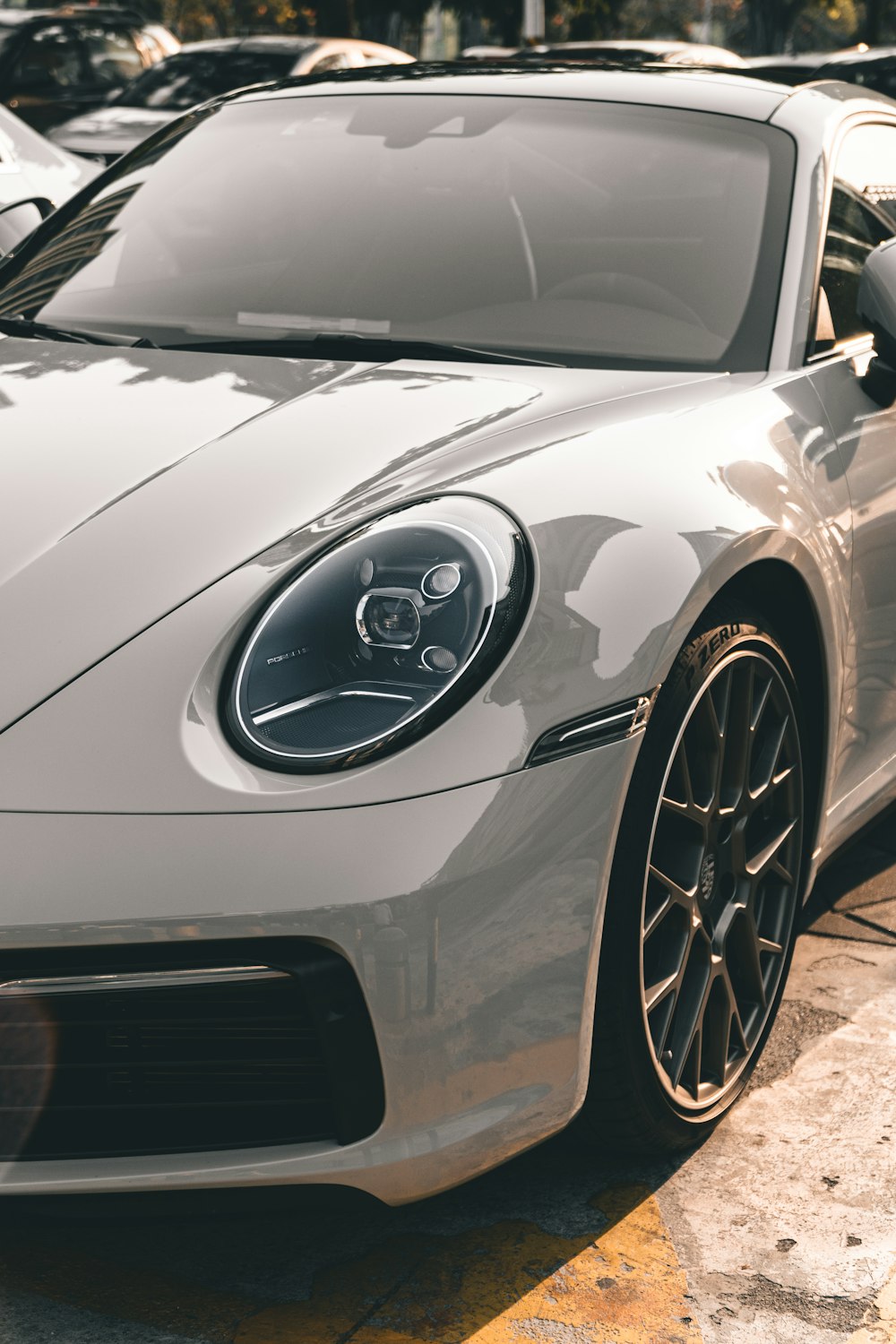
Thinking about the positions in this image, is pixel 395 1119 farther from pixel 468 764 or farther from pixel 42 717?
pixel 42 717

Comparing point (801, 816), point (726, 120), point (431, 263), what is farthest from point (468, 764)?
point (726, 120)

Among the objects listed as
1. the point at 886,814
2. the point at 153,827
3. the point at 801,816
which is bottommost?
the point at 886,814

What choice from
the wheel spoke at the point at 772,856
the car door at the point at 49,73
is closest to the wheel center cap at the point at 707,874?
the wheel spoke at the point at 772,856

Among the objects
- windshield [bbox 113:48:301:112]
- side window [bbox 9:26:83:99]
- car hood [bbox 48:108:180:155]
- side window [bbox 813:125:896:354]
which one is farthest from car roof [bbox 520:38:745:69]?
side window [bbox 813:125:896:354]

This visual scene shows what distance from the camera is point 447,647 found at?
1865 mm

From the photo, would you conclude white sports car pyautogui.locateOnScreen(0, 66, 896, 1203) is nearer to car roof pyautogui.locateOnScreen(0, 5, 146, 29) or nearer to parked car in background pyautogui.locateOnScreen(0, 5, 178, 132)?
parked car in background pyautogui.locateOnScreen(0, 5, 178, 132)

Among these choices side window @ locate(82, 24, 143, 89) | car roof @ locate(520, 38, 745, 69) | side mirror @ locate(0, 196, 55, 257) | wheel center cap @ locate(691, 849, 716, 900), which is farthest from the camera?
side window @ locate(82, 24, 143, 89)

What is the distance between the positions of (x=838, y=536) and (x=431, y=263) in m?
0.92

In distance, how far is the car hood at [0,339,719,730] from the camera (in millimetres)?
1962

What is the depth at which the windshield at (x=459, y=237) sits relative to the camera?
2.73 meters

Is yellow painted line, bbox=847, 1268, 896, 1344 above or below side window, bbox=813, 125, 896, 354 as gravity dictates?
below

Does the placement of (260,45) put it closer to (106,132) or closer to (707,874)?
(106,132)

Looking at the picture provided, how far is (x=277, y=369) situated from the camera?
2566 mm

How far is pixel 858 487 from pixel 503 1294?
4.34ft
